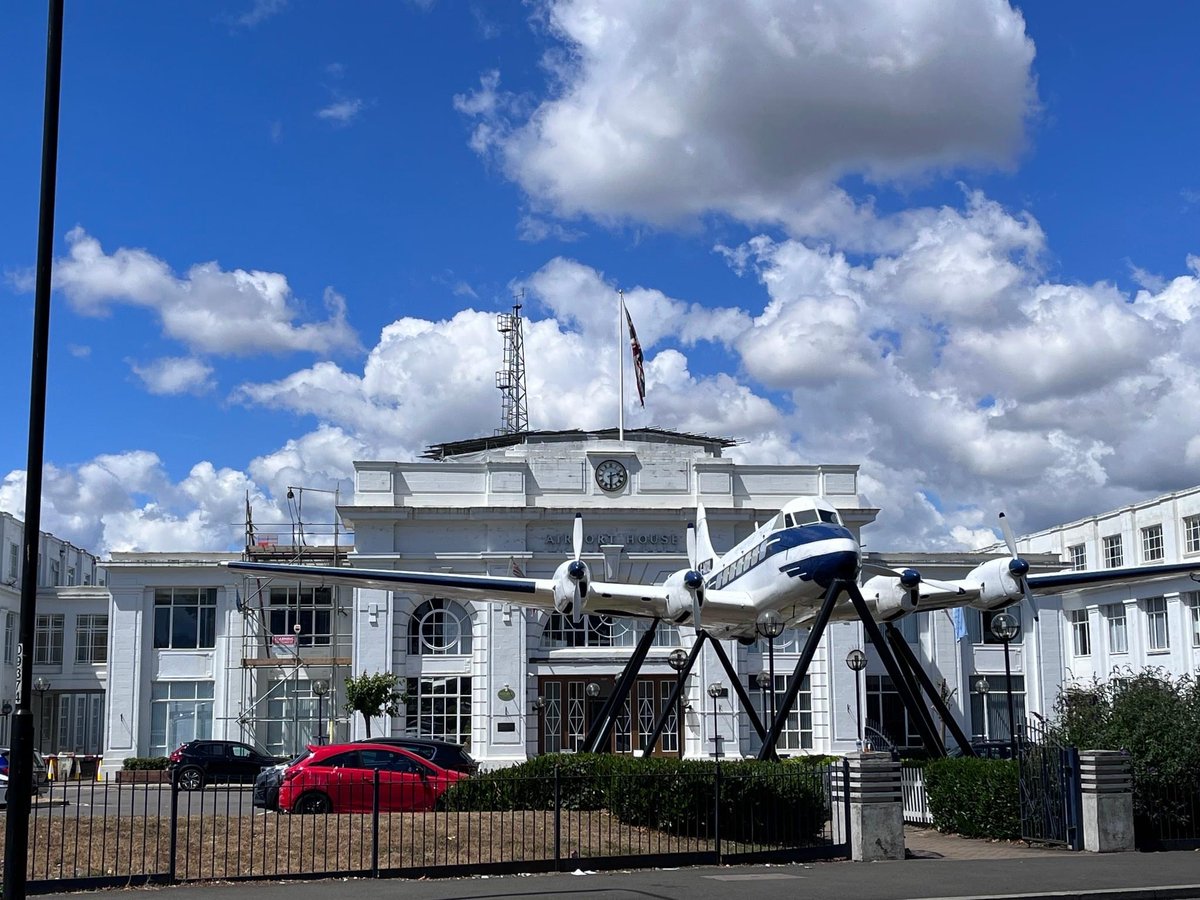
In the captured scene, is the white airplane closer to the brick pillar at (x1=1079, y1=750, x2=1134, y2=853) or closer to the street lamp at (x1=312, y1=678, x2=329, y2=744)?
the brick pillar at (x1=1079, y1=750, x2=1134, y2=853)

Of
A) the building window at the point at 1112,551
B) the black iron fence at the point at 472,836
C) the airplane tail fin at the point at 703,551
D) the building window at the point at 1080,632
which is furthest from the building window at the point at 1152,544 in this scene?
the black iron fence at the point at 472,836

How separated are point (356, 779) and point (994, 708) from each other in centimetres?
3605

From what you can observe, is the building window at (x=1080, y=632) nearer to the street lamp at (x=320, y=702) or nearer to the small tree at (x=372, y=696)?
the small tree at (x=372, y=696)

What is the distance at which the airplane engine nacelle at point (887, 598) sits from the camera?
2852 cm

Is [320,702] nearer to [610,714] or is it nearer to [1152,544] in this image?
[610,714]

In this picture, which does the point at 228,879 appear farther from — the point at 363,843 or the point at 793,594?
the point at 793,594

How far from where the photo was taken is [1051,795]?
771 inches

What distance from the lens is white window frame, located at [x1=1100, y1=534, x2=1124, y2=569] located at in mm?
65500

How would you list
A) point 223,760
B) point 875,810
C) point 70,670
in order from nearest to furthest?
point 875,810
point 223,760
point 70,670

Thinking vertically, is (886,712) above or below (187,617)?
below

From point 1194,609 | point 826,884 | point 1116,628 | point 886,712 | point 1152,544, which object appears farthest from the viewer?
point 1152,544

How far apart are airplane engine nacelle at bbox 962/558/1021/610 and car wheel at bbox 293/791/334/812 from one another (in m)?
15.2

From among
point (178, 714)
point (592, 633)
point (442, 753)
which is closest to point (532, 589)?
point (442, 753)

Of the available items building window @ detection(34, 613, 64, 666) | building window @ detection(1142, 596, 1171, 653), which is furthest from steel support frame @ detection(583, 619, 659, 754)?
building window @ detection(1142, 596, 1171, 653)
